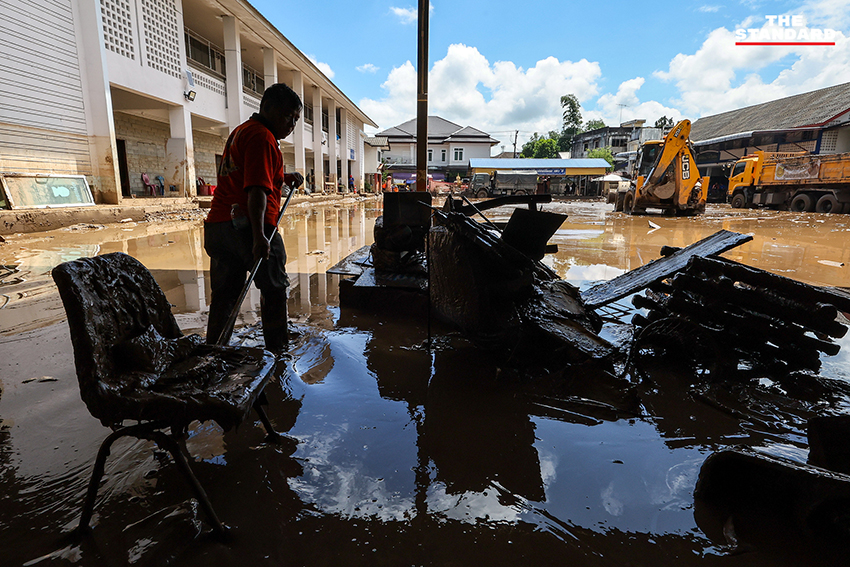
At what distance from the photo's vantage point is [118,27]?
34.5 ft

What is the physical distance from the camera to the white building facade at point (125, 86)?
27.8ft

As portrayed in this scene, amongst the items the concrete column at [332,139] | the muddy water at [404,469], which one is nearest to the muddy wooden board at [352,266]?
the muddy water at [404,469]

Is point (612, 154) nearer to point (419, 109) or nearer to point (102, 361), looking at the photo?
point (419, 109)

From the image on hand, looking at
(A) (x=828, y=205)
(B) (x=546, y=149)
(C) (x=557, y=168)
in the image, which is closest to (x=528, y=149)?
(B) (x=546, y=149)

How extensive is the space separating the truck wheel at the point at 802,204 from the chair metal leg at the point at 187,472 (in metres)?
21.4

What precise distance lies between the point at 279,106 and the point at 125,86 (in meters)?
11.1

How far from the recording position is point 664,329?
2744 millimetres

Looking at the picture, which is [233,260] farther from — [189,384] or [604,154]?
[604,154]

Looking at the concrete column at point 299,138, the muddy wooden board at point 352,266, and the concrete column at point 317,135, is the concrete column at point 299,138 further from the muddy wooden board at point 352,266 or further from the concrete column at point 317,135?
the muddy wooden board at point 352,266

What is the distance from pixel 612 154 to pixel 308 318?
48995 mm

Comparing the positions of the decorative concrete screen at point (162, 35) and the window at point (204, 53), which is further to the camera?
the window at point (204, 53)

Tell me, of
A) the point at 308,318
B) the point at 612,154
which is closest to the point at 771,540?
the point at 308,318

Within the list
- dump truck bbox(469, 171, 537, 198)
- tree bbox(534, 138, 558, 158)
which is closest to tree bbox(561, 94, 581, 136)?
tree bbox(534, 138, 558, 158)

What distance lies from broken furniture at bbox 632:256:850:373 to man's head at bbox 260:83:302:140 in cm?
259
